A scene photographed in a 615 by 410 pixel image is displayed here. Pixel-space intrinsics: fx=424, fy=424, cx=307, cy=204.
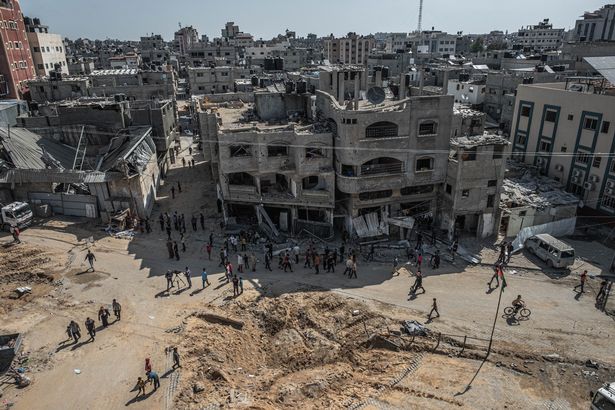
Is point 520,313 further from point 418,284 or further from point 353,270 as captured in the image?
point 353,270

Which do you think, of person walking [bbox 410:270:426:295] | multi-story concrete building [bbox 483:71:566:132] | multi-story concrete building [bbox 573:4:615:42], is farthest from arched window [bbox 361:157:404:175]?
multi-story concrete building [bbox 573:4:615:42]

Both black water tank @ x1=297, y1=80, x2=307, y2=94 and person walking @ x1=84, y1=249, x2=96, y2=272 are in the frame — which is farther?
black water tank @ x1=297, y1=80, x2=307, y2=94

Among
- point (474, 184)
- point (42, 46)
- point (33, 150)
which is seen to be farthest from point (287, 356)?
point (42, 46)

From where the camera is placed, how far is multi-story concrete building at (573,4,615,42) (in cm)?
11631

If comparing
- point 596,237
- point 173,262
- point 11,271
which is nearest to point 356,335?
point 173,262

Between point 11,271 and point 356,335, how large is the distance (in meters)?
24.3

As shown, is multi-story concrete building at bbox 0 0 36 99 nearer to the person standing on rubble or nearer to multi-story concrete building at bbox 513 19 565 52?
the person standing on rubble

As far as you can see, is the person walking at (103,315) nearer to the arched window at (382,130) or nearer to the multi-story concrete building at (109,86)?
the arched window at (382,130)

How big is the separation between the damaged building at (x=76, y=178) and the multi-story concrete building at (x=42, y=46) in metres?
43.8

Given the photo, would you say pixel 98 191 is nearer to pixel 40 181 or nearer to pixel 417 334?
pixel 40 181

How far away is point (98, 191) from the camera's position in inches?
1478

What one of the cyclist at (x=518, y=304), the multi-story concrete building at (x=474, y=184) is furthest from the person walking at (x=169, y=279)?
the multi-story concrete building at (x=474, y=184)

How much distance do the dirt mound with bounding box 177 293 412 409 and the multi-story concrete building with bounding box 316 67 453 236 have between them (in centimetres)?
1096

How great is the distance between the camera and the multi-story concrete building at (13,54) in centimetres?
6650
